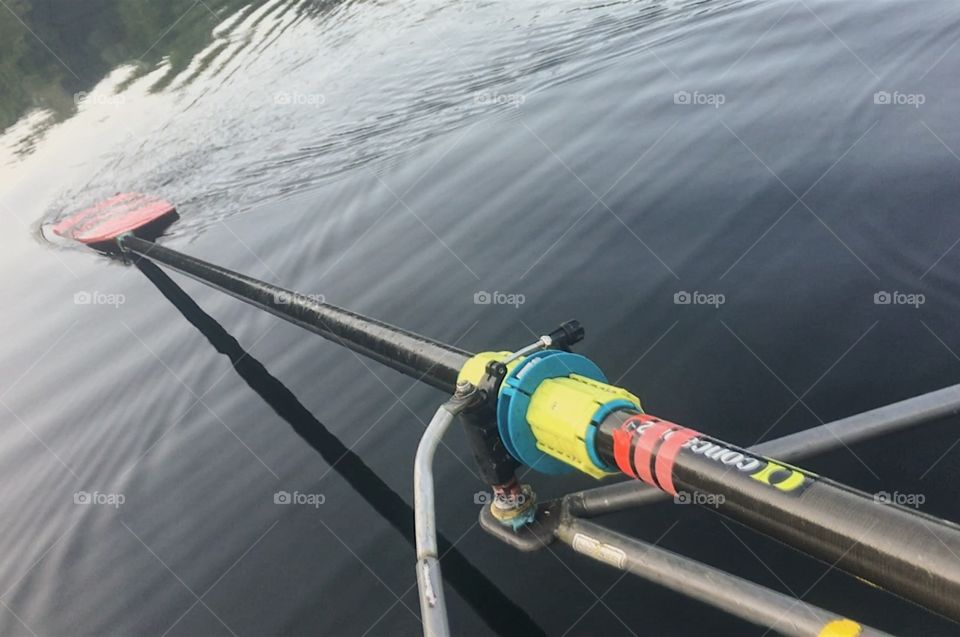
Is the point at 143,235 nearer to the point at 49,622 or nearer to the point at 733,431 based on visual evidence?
the point at 49,622

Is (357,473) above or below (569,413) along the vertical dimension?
below

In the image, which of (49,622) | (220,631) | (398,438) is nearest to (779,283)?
(398,438)

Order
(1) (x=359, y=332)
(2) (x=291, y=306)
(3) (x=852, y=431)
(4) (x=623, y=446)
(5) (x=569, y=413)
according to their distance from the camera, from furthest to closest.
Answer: (2) (x=291, y=306) → (1) (x=359, y=332) → (3) (x=852, y=431) → (5) (x=569, y=413) → (4) (x=623, y=446)

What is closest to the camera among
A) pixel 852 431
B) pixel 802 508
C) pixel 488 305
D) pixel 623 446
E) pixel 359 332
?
pixel 802 508

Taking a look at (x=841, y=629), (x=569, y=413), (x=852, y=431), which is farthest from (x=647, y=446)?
(x=852, y=431)

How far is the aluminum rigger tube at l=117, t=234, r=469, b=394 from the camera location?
322cm

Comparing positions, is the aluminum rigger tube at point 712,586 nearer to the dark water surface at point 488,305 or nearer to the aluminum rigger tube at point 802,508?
the aluminum rigger tube at point 802,508

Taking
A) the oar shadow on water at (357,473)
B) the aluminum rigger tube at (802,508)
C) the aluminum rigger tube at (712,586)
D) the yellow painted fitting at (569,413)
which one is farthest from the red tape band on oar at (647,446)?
the oar shadow on water at (357,473)

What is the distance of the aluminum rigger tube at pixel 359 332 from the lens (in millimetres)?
3221

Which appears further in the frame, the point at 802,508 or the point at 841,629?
the point at 841,629

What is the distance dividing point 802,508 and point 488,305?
129 inches

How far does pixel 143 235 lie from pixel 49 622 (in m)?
4.99

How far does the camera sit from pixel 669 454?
82.5 inches

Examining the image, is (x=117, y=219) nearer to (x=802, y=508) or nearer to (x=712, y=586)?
(x=712, y=586)
